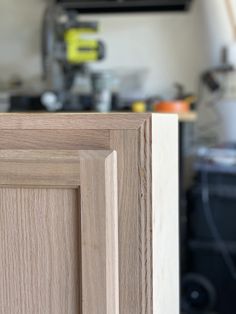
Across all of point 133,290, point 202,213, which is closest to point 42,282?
point 133,290

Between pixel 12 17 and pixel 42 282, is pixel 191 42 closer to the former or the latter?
pixel 12 17

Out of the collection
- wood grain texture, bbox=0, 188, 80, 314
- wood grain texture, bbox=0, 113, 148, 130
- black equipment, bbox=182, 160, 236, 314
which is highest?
wood grain texture, bbox=0, 113, 148, 130

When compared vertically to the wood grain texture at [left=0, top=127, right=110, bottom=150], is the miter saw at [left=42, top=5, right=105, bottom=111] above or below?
above

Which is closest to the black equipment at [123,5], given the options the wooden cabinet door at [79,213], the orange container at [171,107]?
the orange container at [171,107]

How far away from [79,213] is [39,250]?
2.6 inches

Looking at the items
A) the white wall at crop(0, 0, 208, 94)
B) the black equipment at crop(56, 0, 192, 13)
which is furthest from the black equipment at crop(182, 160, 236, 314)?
the black equipment at crop(56, 0, 192, 13)

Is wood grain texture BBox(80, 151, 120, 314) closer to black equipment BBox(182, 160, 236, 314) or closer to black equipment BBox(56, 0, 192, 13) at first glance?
black equipment BBox(182, 160, 236, 314)

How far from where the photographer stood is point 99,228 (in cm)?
58

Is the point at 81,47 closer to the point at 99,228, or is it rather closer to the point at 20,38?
the point at 20,38

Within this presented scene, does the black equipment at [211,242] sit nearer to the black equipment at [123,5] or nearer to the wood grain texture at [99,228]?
the black equipment at [123,5]

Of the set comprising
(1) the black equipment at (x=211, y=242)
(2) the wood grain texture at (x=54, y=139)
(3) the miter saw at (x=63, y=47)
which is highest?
(3) the miter saw at (x=63, y=47)

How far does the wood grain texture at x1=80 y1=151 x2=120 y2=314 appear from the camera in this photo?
58 cm

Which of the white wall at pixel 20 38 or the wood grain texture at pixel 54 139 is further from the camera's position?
the white wall at pixel 20 38

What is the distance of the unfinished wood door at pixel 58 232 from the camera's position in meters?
0.58
